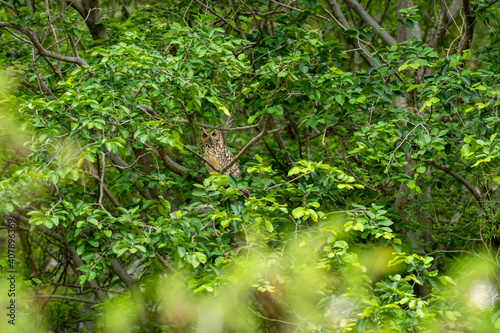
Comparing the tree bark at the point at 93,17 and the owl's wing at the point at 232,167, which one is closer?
the owl's wing at the point at 232,167

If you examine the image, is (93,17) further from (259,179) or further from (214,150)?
(259,179)

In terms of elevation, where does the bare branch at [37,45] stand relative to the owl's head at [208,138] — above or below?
above

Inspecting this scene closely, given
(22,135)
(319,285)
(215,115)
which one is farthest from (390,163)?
(22,135)

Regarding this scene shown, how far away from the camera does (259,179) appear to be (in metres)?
3.34

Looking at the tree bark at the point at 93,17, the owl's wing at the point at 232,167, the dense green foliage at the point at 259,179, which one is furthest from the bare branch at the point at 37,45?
the owl's wing at the point at 232,167

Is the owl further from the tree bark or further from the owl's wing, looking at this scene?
the tree bark

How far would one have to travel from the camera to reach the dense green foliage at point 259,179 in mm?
2922

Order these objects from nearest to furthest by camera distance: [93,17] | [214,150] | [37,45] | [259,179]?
[259,179]
[37,45]
[214,150]
[93,17]

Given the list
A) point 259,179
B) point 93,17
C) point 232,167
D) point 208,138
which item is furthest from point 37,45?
point 259,179

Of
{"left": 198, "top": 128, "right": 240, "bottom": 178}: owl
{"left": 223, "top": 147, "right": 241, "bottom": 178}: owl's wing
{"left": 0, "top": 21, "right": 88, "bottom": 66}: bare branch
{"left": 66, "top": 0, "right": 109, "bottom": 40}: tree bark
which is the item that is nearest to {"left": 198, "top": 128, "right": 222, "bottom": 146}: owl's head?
{"left": 198, "top": 128, "right": 240, "bottom": 178}: owl

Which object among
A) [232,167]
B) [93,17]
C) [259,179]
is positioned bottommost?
[232,167]

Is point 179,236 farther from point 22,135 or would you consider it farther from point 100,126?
point 22,135

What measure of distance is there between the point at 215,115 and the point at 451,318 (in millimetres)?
1872

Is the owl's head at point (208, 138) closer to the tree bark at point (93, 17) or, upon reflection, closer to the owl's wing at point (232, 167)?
the owl's wing at point (232, 167)
